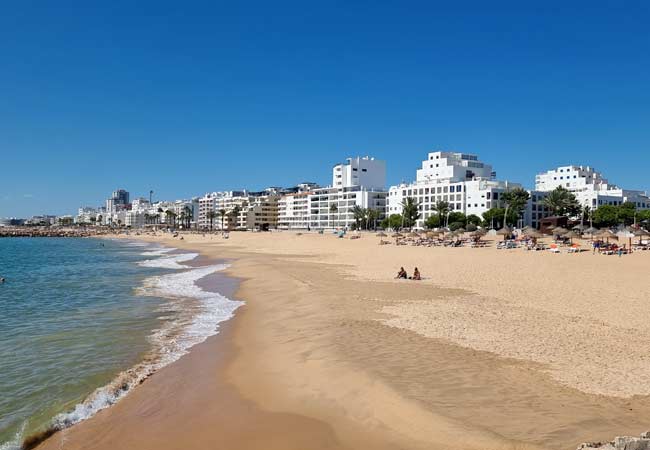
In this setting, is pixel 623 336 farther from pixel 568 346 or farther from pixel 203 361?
pixel 203 361

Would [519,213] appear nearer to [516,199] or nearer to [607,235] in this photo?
[516,199]

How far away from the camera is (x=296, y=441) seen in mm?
6742

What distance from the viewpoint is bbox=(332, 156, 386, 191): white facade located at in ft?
413

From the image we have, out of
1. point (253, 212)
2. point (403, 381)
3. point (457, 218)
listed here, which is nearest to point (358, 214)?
point (457, 218)

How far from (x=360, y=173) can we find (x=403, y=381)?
11983 cm

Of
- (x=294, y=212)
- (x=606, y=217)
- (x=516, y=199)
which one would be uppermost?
(x=516, y=199)

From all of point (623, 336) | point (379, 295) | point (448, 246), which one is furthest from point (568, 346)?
point (448, 246)

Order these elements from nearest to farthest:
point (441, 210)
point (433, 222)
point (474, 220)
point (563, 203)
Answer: point (474, 220), point (441, 210), point (563, 203), point (433, 222)

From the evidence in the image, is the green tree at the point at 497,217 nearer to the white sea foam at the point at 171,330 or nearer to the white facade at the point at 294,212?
the white facade at the point at 294,212

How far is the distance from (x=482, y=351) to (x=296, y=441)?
5170mm

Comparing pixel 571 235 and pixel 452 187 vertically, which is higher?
pixel 452 187

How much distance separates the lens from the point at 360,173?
5000 inches

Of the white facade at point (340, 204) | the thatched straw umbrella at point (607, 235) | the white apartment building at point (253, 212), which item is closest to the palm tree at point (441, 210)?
the white facade at point (340, 204)

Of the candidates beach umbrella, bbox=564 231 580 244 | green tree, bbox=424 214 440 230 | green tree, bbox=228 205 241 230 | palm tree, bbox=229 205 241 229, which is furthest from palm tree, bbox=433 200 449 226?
green tree, bbox=228 205 241 230
